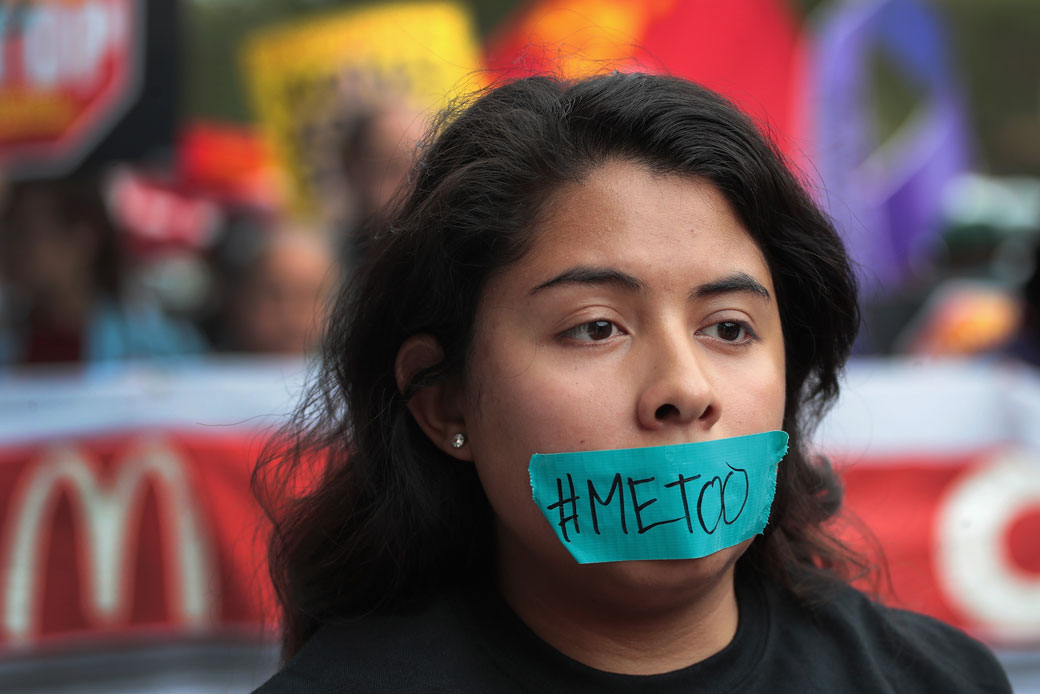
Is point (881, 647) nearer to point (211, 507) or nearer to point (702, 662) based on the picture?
point (702, 662)

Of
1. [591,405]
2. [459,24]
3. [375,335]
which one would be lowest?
[591,405]

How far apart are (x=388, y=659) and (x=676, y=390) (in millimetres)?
506

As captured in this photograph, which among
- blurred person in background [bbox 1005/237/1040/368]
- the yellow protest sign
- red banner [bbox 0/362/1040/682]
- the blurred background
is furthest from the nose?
the yellow protest sign

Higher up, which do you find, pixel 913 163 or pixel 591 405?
pixel 913 163

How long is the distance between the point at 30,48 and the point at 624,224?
3.05 metres

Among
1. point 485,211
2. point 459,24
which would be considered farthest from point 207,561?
point 459,24

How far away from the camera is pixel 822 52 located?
501 centimetres

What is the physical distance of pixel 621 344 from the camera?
1.25 m

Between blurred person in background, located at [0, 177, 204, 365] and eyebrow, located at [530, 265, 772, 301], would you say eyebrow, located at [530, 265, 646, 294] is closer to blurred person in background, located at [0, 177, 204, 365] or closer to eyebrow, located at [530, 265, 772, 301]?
eyebrow, located at [530, 265, 772, 301]

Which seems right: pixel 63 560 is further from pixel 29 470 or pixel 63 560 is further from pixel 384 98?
pixel 384 98

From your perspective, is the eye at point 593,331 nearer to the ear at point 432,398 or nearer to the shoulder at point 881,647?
the ear at point 432,398

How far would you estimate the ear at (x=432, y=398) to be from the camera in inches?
55.9

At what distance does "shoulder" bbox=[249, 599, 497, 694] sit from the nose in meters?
0.40

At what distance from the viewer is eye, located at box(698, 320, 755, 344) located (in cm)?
129
